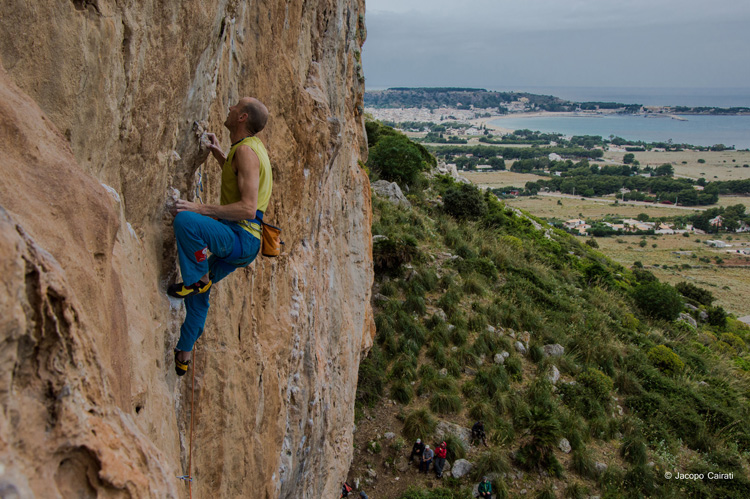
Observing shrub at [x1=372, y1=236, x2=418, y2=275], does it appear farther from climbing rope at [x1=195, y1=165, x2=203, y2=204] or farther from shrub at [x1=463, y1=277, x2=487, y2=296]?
climbing rope at [x1=195, y1=165, x2=203, y2=204]

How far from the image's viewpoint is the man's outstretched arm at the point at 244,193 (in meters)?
3.45

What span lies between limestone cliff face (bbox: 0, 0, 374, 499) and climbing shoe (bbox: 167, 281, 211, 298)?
78 millimetres

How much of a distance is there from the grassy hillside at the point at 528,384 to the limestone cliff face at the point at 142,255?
636 cm

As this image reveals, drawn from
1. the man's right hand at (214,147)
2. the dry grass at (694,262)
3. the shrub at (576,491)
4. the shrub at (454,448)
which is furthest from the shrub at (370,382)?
the dry grass at (694,262)

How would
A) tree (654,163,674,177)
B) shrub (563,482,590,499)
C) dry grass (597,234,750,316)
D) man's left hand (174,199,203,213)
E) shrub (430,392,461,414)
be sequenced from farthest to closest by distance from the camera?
tree (654,163,674,177)
dry grass (597,234,750,316)
shrub (430,392,461,414)
shrub (563,482,590,499)
man's left hand (174,199,203,213)

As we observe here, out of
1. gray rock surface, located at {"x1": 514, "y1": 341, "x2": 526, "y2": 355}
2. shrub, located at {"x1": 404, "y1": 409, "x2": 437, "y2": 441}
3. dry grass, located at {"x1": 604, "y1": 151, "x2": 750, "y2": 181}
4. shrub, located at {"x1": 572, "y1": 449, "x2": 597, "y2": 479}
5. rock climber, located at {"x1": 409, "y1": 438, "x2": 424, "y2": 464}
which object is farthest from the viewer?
dry grass, located at {"x1": 604, "y1": 151, "x2": 750, "y2": 181}

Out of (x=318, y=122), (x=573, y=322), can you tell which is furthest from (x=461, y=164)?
(x=318, y=122)

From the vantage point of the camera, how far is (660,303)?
80.0 ft

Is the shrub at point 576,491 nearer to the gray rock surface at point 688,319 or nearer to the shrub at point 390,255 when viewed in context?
the shrub at point 390,255

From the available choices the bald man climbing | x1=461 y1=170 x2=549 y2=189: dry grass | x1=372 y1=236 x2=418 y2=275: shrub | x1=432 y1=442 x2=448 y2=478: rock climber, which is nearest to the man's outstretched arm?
the bald man climbing

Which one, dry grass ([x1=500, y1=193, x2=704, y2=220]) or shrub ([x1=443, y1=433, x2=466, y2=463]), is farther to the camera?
dry grass ([x1=500, y1=193, x2=704, y2=220])

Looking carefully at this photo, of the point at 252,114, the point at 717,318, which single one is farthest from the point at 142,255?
the point at 717,318

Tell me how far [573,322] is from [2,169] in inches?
748

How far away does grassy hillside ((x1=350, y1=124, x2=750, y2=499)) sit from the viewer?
462 inches
